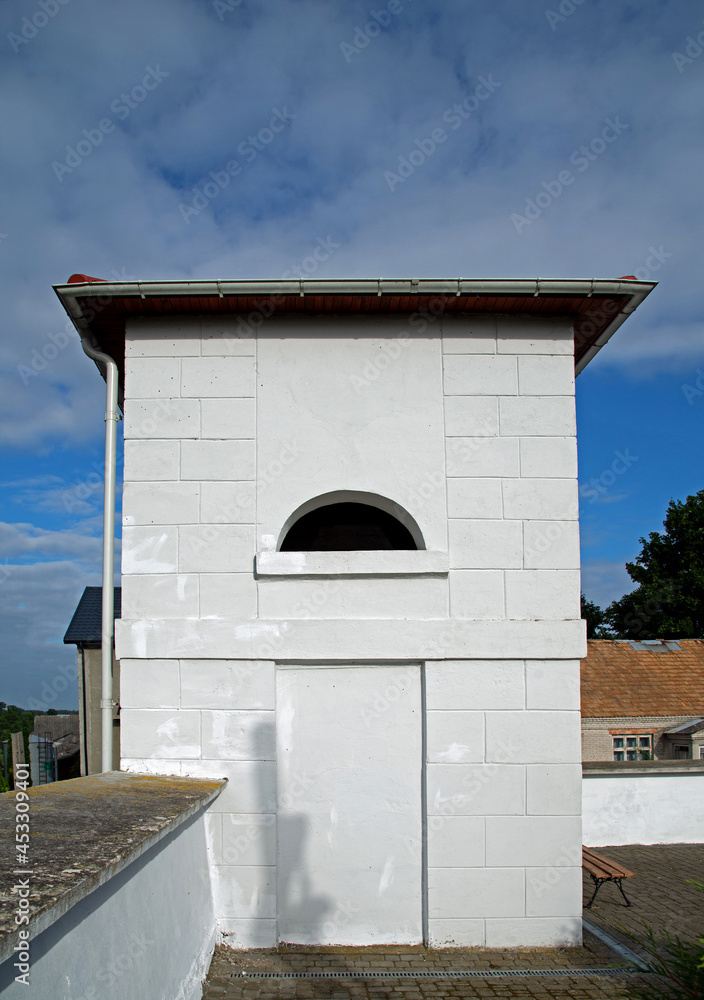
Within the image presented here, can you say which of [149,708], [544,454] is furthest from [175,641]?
[544,454]

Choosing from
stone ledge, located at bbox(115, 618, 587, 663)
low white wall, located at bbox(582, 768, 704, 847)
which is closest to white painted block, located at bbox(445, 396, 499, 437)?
stone ledge, located at bbox(115, 618, 587, 663)

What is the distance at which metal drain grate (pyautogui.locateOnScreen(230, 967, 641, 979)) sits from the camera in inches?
202

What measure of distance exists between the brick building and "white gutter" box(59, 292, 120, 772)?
16.8 meters

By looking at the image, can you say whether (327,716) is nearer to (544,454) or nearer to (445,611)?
(445,611)

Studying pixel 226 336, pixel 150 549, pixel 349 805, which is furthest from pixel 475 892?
pixel 226 336

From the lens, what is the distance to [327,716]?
580 centimetres

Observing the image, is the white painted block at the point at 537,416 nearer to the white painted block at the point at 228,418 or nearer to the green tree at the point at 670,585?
the white painted block at the point at 228,418

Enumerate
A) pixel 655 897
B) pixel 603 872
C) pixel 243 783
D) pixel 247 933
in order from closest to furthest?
1. pixel 247 933
2. pixel 243 783
3. pixel 603 872
4. pixel 655 897

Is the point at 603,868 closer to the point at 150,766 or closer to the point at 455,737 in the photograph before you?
the point at 455,737

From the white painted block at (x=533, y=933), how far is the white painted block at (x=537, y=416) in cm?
400

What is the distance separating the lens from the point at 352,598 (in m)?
5.82

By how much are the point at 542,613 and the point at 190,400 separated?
3556 millimetres

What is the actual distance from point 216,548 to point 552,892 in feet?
12.9

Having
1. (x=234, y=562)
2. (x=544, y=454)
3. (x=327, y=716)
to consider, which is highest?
(x=544, y=454)
